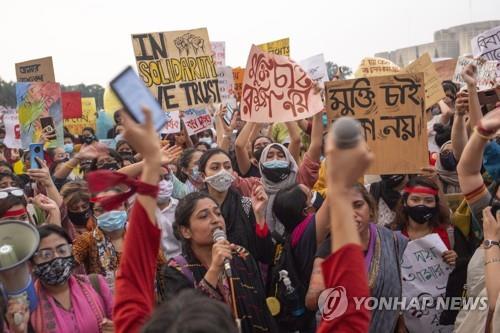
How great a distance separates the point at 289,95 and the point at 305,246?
230 cm

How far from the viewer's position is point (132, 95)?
165 cm

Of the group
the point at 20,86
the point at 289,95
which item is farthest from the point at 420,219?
the point at 20,86

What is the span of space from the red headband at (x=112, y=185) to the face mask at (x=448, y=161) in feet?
12.9

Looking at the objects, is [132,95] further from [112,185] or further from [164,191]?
[164,191]

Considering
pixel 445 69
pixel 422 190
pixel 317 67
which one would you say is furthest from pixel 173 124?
pixel 445 69

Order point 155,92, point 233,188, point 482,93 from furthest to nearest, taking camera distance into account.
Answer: point 155,92 < point 482,93 < point 233,188

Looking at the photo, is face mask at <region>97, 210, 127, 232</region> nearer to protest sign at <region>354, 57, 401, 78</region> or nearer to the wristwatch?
the wristwatch

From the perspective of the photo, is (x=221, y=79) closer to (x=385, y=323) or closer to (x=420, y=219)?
(x=420, y=219)

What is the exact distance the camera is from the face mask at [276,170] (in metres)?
5.30

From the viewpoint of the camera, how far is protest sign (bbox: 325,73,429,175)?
4623 millimetres

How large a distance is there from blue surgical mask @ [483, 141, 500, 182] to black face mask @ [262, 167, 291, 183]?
1.76m

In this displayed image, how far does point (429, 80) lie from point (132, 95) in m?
6.25

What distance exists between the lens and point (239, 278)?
334cm
